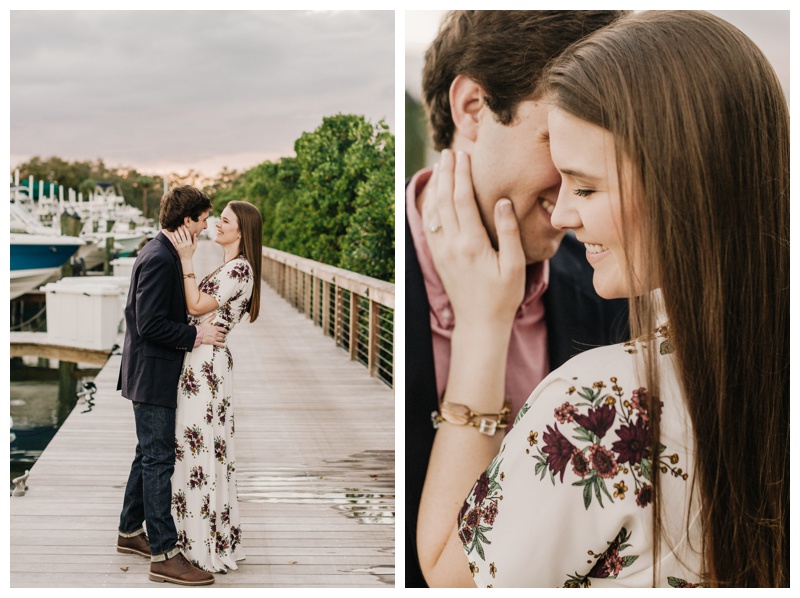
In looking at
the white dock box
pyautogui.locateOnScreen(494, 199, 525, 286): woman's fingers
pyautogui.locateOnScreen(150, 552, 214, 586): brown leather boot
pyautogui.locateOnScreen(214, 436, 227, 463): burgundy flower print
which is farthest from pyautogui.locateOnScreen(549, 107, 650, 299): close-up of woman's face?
the white dock box

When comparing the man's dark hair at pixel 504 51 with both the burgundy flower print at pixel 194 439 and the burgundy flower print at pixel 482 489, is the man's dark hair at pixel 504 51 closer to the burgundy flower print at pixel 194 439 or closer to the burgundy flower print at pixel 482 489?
the burgundy flower print at pixel 482 489

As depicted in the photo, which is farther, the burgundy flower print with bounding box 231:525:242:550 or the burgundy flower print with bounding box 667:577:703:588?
the burgundy flower print with bounding box 231:525:242:550

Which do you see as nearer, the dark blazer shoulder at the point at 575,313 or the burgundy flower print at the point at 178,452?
the dark blazer shoulder at the point at 575,313

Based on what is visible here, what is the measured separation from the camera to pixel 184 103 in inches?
132

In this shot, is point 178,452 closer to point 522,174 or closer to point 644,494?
point 522,174

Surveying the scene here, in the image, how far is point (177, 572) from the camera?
3004mm

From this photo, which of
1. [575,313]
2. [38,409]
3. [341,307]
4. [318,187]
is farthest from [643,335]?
[38,409]

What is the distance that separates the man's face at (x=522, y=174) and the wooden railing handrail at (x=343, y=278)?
1.18 m

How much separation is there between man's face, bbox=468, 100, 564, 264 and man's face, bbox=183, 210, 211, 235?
1.00 m

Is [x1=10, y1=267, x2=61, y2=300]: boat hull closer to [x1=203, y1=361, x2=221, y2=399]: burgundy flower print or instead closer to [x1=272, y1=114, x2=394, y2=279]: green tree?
[x1=203, y1=361, x2=221, y2=399]: burgundy flower print

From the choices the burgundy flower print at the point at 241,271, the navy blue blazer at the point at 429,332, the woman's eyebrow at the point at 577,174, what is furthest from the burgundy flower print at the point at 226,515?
the woman's eyebrow at the point at 577,174

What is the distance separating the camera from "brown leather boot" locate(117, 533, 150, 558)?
3117 millimetres

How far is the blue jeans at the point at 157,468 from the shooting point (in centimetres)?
297
